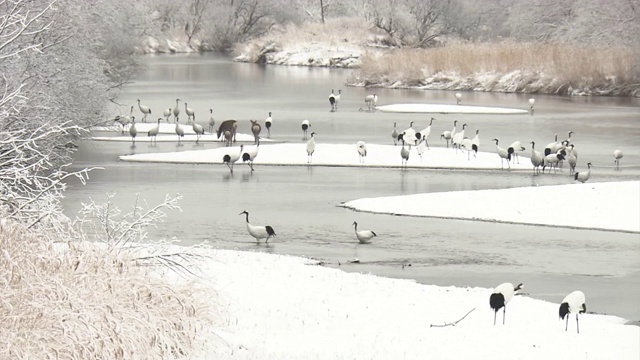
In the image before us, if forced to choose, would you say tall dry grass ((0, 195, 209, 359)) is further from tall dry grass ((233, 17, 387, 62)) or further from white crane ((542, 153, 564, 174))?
tall dry grass ((233, 17, 387, 62))

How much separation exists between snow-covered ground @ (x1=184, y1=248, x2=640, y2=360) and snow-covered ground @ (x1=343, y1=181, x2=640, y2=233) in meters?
6.92

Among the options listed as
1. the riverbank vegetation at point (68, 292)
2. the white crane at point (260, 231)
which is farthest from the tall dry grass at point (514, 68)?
the riverbank vegetation at point (68, 292)

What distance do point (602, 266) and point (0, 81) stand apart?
440 inches

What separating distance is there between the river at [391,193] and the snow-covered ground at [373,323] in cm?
160

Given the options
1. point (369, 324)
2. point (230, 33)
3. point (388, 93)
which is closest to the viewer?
point (369, 324)

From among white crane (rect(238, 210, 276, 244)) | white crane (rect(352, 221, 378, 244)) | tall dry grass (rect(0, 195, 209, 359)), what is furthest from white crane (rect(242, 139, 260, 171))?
tall dry grass (rect(0, 195, 209, 359))

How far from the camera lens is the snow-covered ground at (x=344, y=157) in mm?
31219

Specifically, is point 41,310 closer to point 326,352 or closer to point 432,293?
point 326,352

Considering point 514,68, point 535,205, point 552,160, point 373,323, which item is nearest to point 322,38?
point 514,68

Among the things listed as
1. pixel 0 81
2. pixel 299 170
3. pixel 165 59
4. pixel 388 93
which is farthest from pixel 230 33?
pixel 0 81

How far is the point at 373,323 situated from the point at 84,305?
14.0 ft

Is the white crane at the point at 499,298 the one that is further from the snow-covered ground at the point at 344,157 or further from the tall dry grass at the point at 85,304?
the snow-covered ground at the point at 344,157

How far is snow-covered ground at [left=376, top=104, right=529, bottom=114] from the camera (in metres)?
46.9

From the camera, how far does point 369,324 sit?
12508mm
